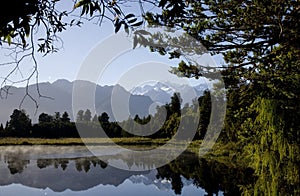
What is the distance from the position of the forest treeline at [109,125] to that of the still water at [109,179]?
11760 mm

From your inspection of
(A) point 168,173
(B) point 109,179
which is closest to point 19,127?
(B) point 109,179

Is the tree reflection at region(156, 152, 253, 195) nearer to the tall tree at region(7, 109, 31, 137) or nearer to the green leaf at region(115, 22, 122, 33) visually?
→ the green leaf at region(115, 22, 122, 33)

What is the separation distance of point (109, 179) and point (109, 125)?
72.3 ft

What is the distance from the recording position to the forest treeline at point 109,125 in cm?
3103

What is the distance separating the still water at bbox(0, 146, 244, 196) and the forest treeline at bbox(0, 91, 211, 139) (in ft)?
38.6

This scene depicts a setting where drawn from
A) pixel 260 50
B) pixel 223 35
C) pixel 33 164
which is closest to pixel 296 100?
pixel 260 50

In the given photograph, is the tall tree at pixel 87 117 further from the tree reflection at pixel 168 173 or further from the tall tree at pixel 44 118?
the tree reflection at pixel 168 173

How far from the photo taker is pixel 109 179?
14.3 metres

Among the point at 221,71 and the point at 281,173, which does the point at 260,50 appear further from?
the point at 281,173

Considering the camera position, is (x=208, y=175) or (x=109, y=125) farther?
(x=109, y=125)

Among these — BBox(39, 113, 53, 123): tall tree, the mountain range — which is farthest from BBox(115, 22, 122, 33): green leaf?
BBox(39, 113, 53, 123): tall tree

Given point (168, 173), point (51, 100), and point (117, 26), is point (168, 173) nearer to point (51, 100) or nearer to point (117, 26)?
point (51, 100)

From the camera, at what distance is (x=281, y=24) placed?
15.6ft

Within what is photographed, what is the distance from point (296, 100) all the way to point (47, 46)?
16.8ft
